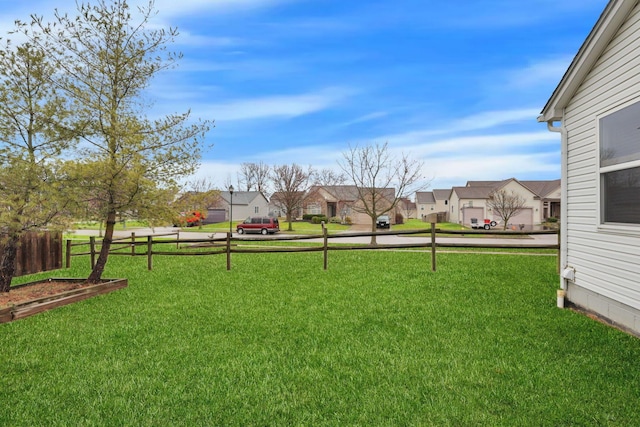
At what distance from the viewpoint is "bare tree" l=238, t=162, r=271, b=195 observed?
59.2 m

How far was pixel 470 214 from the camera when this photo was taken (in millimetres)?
43625

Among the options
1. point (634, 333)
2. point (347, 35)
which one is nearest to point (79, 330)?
point (634, 333)

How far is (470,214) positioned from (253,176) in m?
33.4

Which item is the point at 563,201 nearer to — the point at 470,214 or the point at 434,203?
the point at 470,214

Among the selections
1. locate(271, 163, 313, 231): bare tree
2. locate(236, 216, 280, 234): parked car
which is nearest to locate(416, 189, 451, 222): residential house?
locate(271, 163, 313, 231): bare tree

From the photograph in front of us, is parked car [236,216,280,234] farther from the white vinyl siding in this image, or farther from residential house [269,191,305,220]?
the white vinyl siding

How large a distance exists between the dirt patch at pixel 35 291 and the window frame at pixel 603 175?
9.83 m

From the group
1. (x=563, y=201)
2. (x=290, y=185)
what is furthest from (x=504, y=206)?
(x=563, y=201)

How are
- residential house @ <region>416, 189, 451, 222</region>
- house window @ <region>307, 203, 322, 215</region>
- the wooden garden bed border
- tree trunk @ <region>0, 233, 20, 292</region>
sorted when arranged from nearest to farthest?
the wooden garden bed border < tree trunk @ <region>0, 233, 20, 292</region> < house window @ <region>307, 203, 322, 215</region> < residential house @ <region>416, 189, 451, 222</region>

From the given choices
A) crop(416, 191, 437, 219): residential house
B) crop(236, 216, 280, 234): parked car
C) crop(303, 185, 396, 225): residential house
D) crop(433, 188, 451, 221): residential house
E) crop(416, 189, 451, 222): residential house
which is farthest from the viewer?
crop(416, 191, 437, 219): residential house

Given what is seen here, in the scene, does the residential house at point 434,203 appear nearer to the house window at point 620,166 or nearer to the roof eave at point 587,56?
the roof eave at point 587,56

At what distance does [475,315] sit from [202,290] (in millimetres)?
5622

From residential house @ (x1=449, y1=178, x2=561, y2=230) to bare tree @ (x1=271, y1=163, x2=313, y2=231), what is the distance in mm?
18935

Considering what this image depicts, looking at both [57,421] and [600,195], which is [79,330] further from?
[600,195]
